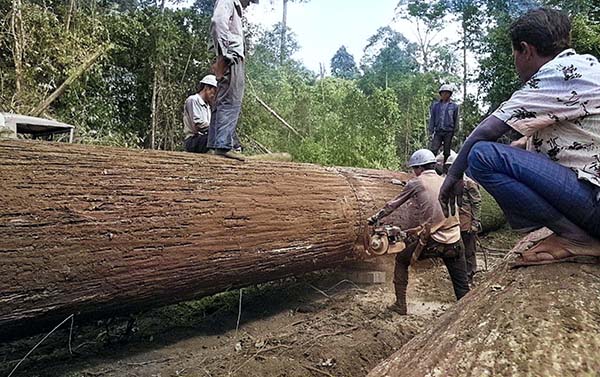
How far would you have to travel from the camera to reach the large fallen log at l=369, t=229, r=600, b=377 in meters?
1.54

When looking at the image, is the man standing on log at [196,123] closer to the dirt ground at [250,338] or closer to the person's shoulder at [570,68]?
the dirt ground at [250,338]

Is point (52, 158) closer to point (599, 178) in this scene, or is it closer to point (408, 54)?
point (599, 178)

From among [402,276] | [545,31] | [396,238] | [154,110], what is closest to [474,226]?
[402,276]

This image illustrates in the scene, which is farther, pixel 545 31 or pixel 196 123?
pixel 196 123

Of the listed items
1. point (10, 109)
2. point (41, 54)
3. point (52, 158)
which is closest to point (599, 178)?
point (52, 158)

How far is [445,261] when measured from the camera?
5.05 m

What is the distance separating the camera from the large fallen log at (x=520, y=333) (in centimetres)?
154

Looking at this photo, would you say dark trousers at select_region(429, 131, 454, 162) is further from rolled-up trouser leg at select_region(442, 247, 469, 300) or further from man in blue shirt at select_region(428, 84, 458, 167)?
rolled-up trouser leg at select_region(442, 247, 469, 300)

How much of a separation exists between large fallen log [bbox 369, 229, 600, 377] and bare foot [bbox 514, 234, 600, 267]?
0.04m

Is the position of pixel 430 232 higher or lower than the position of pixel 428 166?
lower

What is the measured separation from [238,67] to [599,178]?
127 inches

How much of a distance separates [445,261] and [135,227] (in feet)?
10.7

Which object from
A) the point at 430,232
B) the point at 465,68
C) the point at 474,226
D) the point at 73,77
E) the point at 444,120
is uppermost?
the point at 465,68

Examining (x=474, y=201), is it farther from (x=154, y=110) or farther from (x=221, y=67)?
(x=154, y=110)
